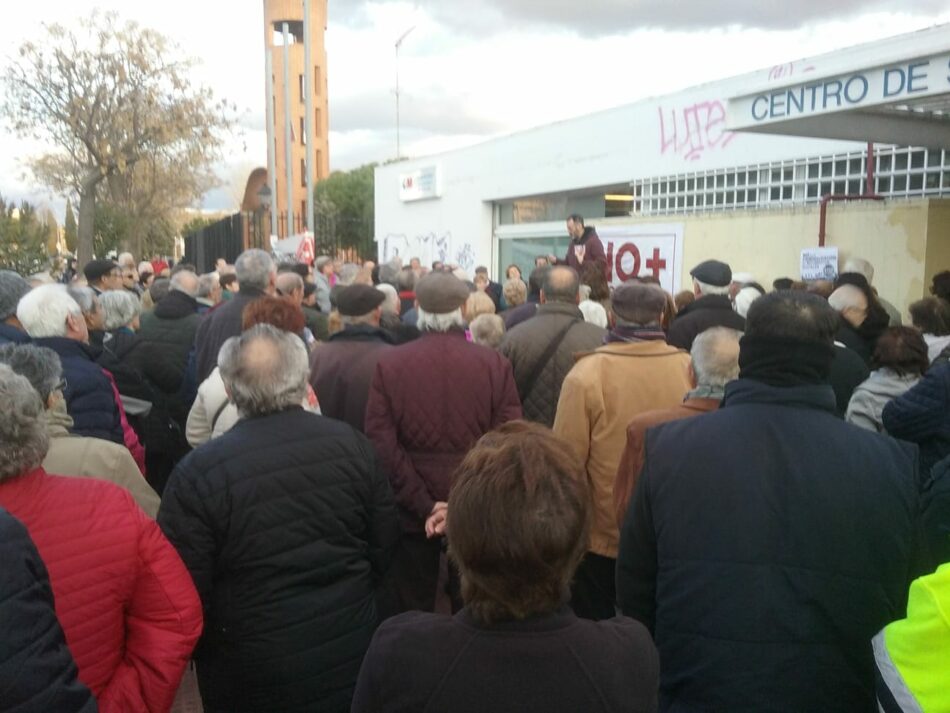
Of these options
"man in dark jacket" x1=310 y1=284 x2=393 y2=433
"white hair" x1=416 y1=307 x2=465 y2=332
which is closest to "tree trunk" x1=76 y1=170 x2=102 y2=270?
"man in dark jacket" x1=310 y1=284 x2=393 y2=433

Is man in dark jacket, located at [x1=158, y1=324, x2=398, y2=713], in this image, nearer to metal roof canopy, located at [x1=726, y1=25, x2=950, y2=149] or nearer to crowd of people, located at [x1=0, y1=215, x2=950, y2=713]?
crowd of people, located at [x1=0, y1=215, x2=950, y2=713]

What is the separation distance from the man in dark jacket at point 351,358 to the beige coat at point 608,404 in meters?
1.15

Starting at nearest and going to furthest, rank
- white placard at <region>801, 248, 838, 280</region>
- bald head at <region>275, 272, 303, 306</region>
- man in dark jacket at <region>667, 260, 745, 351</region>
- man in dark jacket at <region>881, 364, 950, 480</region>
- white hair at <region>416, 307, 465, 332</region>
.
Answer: man in dark jacket at <region>881, 364, 950, 480</region> → white hair at <region>416, 307, 465, 332</region> → man in dark jacket at <region>667, 260, 745, 351</region> → bald head at <region>275, 272, 303, 306</region> → white placard at <region>801, 248, 838, 280</region>

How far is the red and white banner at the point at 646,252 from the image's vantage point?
12875mm

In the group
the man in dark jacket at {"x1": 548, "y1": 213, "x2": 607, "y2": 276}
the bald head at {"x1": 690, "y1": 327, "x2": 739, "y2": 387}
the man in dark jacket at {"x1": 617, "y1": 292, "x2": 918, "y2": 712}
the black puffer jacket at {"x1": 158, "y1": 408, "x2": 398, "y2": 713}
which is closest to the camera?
the man in dark jacket at {"x1": 617, "y1": 292, "x2": 918, "y2": 712}

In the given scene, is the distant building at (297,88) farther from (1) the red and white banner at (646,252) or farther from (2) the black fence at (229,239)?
(1) the red and white banner at (646,252)

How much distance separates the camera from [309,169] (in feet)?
63.4

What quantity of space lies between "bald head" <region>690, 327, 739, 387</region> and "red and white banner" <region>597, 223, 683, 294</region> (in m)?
9.65

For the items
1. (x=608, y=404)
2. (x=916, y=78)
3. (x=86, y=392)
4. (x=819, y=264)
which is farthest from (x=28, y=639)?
(x=819, y=264)

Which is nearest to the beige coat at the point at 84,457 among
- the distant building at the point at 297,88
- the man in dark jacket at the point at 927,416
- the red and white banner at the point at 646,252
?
the man in dark jacket at the point at 927,416

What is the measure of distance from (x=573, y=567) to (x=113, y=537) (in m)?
1.37

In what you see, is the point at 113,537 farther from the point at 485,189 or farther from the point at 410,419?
the point at 485,189

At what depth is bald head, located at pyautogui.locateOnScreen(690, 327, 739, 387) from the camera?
327 centimetres

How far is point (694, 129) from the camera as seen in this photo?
46.3 feet
